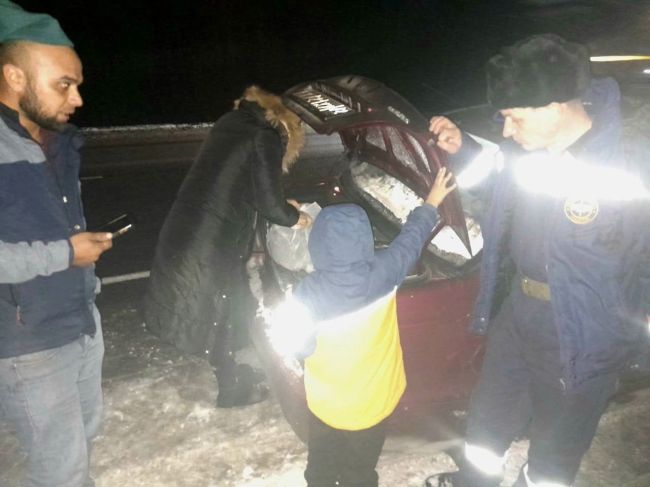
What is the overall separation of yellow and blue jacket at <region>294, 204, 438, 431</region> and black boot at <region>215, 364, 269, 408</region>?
1.22m

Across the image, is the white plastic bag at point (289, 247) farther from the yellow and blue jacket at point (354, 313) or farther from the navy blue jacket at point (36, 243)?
the navy blue jacket at point (36, 243)

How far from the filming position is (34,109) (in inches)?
86.4

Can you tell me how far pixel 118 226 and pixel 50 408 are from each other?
814 millimetres

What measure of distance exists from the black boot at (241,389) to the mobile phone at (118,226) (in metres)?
1.41

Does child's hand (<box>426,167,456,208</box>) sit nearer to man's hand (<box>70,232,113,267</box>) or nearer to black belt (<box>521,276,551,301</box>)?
black belt (<box>521,276,551,301</box>)

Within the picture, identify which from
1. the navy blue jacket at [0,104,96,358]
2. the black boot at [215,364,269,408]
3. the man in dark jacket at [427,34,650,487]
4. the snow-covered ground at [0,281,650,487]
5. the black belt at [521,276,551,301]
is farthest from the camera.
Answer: the black boot at [215,364,269,408]

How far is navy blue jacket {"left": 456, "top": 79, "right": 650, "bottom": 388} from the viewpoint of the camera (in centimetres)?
224

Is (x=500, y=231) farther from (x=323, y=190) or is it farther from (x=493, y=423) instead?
(x=323, y=190)

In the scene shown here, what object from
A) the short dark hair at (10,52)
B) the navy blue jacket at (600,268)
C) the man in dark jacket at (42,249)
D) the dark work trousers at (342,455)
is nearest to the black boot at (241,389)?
the dark work trousers at (342,455)

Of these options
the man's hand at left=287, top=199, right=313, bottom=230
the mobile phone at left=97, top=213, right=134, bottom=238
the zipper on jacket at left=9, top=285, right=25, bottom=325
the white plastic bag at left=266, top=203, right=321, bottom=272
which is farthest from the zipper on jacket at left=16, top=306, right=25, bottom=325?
the man's hand at left=287, top=199, right=313, bottom=230

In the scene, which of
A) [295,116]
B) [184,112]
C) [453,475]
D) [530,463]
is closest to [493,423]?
[530,463]

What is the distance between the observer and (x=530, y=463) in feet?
8.90

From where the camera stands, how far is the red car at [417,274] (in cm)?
296

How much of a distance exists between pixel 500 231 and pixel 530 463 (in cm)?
108
